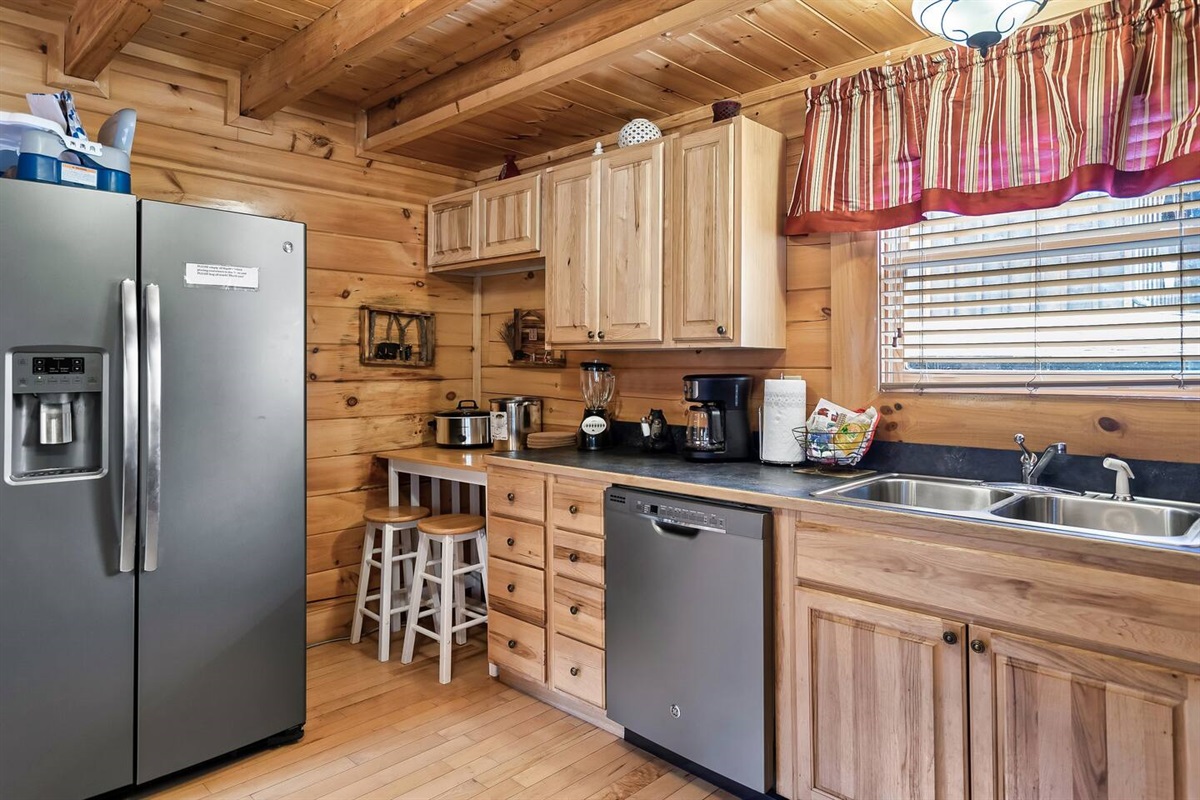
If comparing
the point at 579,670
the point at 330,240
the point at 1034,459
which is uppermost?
the point at 330,240

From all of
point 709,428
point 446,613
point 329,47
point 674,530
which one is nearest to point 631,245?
point 709,428

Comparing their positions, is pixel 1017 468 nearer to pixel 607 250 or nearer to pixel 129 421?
A: pixel 607 250

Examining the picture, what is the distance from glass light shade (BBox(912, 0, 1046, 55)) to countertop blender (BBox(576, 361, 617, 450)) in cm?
176

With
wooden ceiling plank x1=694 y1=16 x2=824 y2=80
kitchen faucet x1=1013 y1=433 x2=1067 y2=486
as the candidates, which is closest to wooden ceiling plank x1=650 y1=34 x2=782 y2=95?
wooden ceiling plank x1=694 y1=16 x2=824 y2=80

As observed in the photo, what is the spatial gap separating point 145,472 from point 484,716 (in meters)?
1.38

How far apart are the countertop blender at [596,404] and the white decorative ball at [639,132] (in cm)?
91

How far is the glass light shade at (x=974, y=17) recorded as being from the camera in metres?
1.59

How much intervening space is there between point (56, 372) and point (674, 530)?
1734 millimetres

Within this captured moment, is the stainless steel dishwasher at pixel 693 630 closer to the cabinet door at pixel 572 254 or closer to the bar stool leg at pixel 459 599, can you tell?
the cabinet door at pixel 572 254

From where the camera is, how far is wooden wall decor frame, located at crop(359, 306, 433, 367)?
11.1ft

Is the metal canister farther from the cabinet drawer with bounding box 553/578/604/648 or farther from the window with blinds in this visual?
the window with blinds

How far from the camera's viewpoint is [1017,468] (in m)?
2.09

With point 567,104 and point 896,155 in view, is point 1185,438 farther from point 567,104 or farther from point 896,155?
point 567,104

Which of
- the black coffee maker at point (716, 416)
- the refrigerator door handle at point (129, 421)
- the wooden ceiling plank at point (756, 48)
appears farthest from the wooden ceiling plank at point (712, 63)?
Answer: the refrigerator door handle at point (129, 421)
